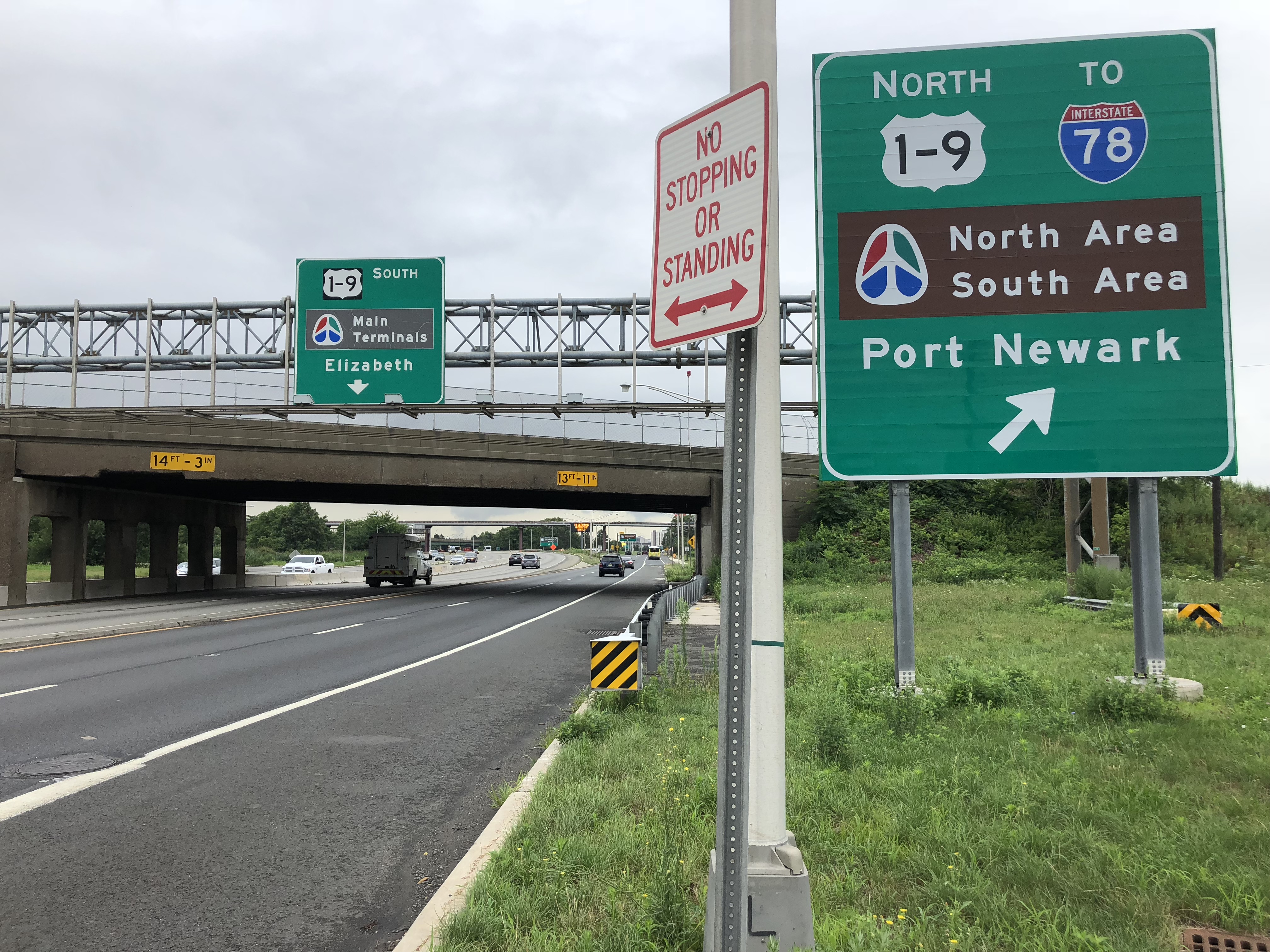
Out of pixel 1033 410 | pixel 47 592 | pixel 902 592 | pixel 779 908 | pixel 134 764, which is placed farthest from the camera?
pixel 47 592

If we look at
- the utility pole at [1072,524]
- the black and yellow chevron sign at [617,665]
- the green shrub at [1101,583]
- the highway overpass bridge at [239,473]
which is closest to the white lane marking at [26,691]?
the black and yellow chevron sign at [617,665]

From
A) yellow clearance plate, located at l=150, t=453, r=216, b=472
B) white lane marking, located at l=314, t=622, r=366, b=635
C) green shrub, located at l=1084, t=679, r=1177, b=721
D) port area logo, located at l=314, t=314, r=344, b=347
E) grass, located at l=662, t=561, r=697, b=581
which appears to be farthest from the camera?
grass, located at l=662, t=561, r=697, b=581

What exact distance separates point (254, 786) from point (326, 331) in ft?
68.4

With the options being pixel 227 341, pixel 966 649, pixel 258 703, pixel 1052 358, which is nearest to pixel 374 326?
pixel 227 341

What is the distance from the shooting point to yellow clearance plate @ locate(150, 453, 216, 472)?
31594 mm

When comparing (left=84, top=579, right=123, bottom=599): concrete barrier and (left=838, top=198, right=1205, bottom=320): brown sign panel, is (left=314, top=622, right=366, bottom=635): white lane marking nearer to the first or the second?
(left=838, top=198, right=1205, bottom=320): brown sign panel

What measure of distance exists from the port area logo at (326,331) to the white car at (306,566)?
1374 inches

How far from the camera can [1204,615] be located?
1522 centimetres

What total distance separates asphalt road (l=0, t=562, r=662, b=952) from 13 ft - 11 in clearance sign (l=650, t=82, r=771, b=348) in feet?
11.1

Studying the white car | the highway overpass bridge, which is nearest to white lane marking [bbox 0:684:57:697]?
the highway overpass bridge

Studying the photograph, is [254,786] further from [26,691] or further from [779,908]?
[26,691]

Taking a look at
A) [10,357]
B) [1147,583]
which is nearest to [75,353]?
[10,357]

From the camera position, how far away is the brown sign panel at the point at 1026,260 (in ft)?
28.3

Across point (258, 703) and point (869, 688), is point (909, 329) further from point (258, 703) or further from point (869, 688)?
point (258, 703)
